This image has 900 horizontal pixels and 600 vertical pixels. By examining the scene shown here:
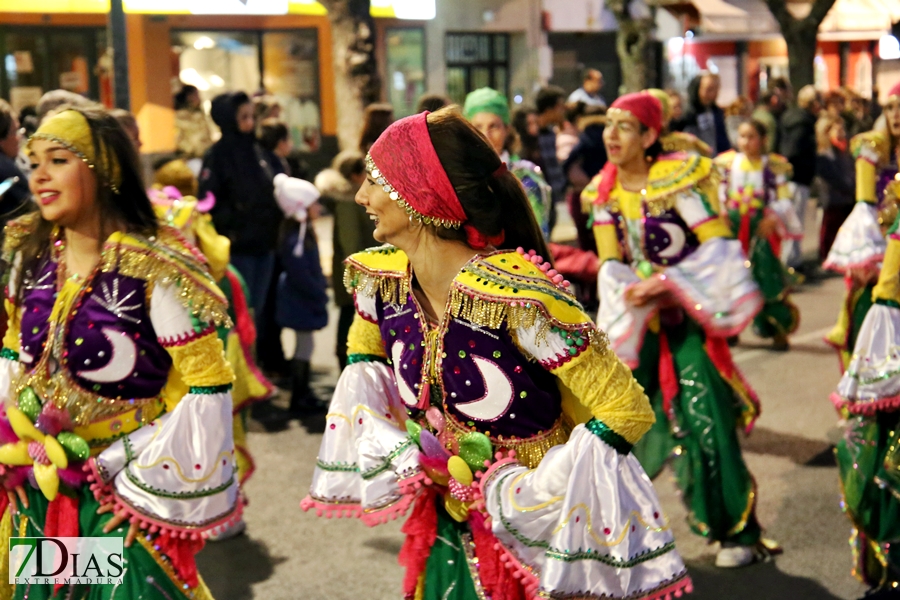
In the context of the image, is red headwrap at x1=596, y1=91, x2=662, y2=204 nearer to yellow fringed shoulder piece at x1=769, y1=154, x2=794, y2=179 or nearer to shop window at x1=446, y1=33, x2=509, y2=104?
yellow fringed shoulder piece at x1=769, y1=154, x2=794, y2=179

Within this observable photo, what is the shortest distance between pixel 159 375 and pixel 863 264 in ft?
12.6

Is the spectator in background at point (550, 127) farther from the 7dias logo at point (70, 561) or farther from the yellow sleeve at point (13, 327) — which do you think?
the 7dias logo at point (70, 561)

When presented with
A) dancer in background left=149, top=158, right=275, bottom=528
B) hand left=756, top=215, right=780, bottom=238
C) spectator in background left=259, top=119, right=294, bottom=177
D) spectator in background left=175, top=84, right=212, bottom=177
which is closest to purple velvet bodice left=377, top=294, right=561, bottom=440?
dancer in background left=149, top=158, right=275, bottom=528

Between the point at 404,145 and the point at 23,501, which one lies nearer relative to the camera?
A: the point at 404,145

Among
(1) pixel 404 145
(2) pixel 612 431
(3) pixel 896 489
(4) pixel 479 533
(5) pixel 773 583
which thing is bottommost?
(5) pixel 773 583

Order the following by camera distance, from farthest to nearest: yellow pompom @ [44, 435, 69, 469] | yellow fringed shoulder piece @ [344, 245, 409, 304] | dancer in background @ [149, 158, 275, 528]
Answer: dancer in background @ [149, 158, 275, 528] → yellow pompom @ [44, 435, 69, 469] → yellow fringed shoulder piece @ [344, 245, 409, 304]

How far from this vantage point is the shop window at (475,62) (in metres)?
23.3

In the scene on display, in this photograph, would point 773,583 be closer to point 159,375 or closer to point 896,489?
point 896,489

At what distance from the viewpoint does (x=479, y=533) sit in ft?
9.92

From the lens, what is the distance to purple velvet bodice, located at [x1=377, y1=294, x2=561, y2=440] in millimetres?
2900

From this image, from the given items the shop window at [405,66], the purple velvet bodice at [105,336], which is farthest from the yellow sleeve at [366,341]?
the shop window at [405,66]

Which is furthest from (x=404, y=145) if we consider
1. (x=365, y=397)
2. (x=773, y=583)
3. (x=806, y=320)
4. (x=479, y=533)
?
(x=806, y=320)

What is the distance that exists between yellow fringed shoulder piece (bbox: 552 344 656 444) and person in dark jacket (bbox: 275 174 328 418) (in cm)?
529

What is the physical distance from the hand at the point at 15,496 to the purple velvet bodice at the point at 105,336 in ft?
1.17
